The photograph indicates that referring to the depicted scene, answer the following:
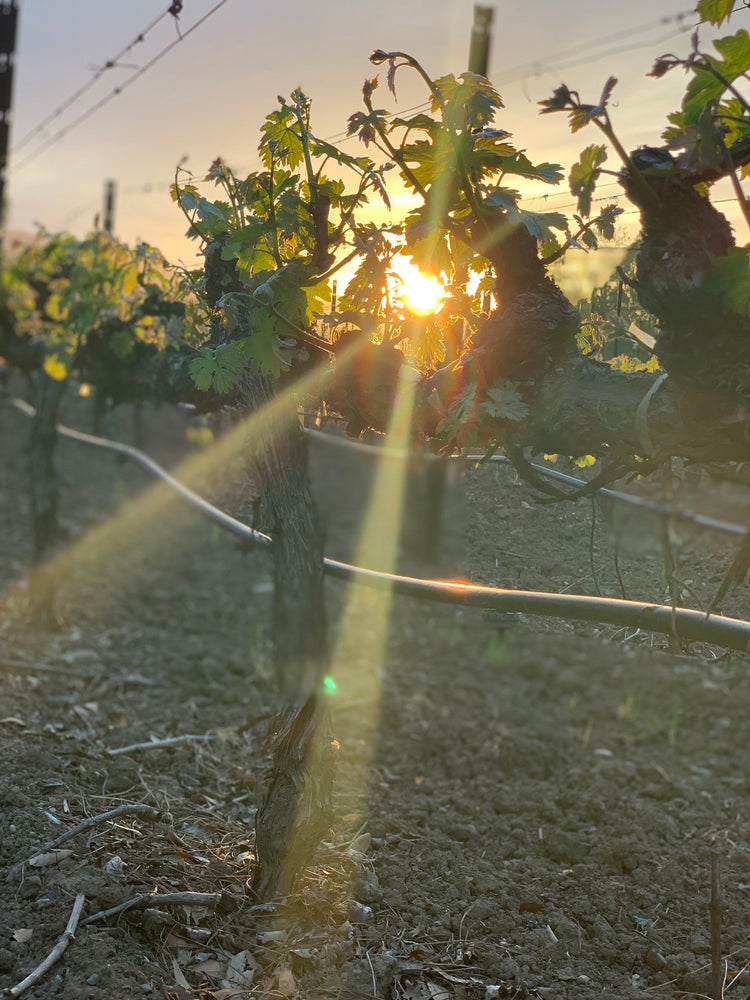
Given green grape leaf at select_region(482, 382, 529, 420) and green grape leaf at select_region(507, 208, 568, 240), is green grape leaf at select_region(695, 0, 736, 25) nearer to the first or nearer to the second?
green grape leaf at select_region(507, 208, 568, 240)

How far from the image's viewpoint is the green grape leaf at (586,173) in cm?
225

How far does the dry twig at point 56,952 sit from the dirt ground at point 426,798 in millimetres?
31

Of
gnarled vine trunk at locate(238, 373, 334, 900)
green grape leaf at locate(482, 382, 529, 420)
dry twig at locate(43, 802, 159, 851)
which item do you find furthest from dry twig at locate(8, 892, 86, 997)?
green grape leaf at locate(482, 382, 529, 420)

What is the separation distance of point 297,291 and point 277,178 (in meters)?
0.46

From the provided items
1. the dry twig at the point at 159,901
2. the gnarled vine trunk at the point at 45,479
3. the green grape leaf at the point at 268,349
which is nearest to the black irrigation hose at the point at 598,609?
the green grape leaf at the point at 268,349

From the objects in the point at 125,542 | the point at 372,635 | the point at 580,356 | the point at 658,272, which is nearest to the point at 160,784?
the point at 580,356

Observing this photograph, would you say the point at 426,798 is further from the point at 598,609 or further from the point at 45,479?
the point at 45,479

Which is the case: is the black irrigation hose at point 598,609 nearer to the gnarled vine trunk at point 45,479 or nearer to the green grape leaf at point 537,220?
the green grape leaf at point 537,220

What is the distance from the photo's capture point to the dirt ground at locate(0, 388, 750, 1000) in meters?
3.07

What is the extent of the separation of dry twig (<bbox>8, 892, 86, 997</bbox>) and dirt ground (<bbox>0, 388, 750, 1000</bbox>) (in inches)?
1.2

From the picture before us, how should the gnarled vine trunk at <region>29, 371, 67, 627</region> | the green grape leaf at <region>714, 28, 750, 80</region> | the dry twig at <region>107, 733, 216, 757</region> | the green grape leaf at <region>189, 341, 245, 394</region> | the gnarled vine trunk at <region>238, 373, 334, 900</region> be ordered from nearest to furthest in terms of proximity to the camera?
the green grape leaf at <region>714, 28, 750, 80</region> < the green grape leaf at <region>189, 341, 245, 394</region> < the gnarled vine trunk at <region>238, 373, 334, 900</region> < the dry twig at <region>107, 733, 216, 757</region> < the gnarled vine trunk at <region>29, 371, 67, 627</region>

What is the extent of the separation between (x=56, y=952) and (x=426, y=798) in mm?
2262

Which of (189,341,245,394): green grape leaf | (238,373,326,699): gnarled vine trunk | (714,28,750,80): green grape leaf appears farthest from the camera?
(238,373,326,699): gnarled vine trunk

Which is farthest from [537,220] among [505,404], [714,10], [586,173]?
[714,10]
